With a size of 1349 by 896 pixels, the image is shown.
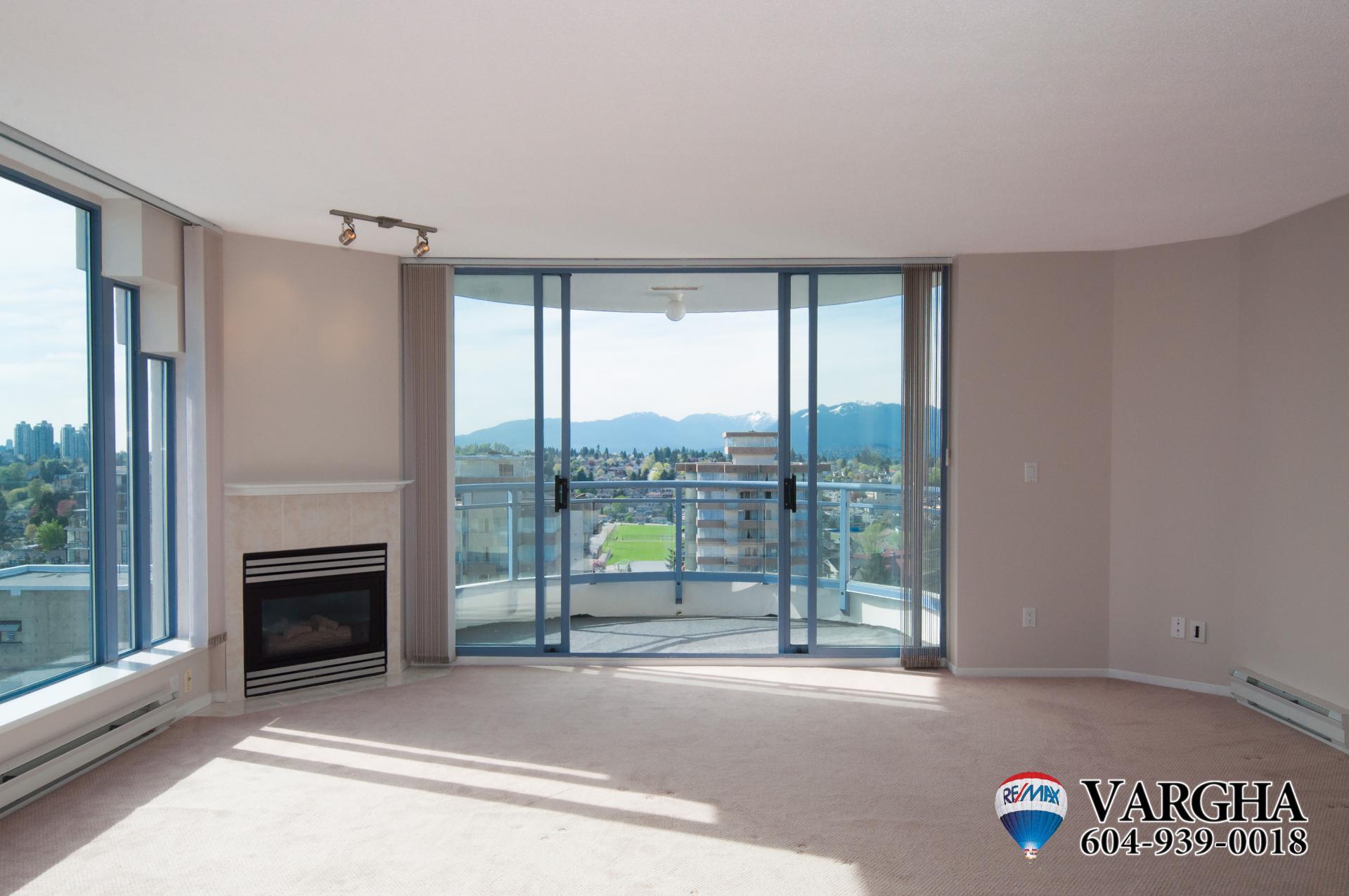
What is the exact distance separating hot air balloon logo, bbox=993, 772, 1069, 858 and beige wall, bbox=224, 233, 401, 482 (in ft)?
11.6

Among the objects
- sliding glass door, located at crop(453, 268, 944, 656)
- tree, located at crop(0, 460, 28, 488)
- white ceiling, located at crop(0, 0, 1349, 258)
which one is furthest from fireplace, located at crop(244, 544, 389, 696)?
white ceiling, located at crop(0, 0, 1349, 258)

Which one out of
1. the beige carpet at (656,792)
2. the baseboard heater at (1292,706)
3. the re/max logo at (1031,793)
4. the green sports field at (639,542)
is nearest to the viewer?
the beige carpet at (656,792)

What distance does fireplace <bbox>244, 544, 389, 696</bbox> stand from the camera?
4359mm

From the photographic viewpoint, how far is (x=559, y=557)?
519 cm

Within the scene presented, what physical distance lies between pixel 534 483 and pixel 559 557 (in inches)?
19.1

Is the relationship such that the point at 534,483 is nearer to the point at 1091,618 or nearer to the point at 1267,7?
the point at 1091,618

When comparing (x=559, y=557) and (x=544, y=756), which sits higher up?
(x=559, y=557)

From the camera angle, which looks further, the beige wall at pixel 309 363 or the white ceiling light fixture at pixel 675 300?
the white ceiling light fixture at pixel 675 300

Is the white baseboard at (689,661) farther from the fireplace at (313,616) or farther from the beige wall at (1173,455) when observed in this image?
the beige wall at (1173,455)

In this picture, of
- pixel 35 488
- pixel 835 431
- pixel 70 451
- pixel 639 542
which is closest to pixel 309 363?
pixel 70 451

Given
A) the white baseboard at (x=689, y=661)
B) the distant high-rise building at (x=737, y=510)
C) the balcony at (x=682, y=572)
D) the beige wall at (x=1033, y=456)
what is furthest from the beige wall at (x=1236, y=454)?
the distant high-rise building at (x=737, y=510)

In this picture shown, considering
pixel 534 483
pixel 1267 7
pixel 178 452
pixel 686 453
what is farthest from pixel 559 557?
pixel 1267 7

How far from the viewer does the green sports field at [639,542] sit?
19.2ft

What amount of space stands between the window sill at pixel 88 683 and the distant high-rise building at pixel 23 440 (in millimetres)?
924
